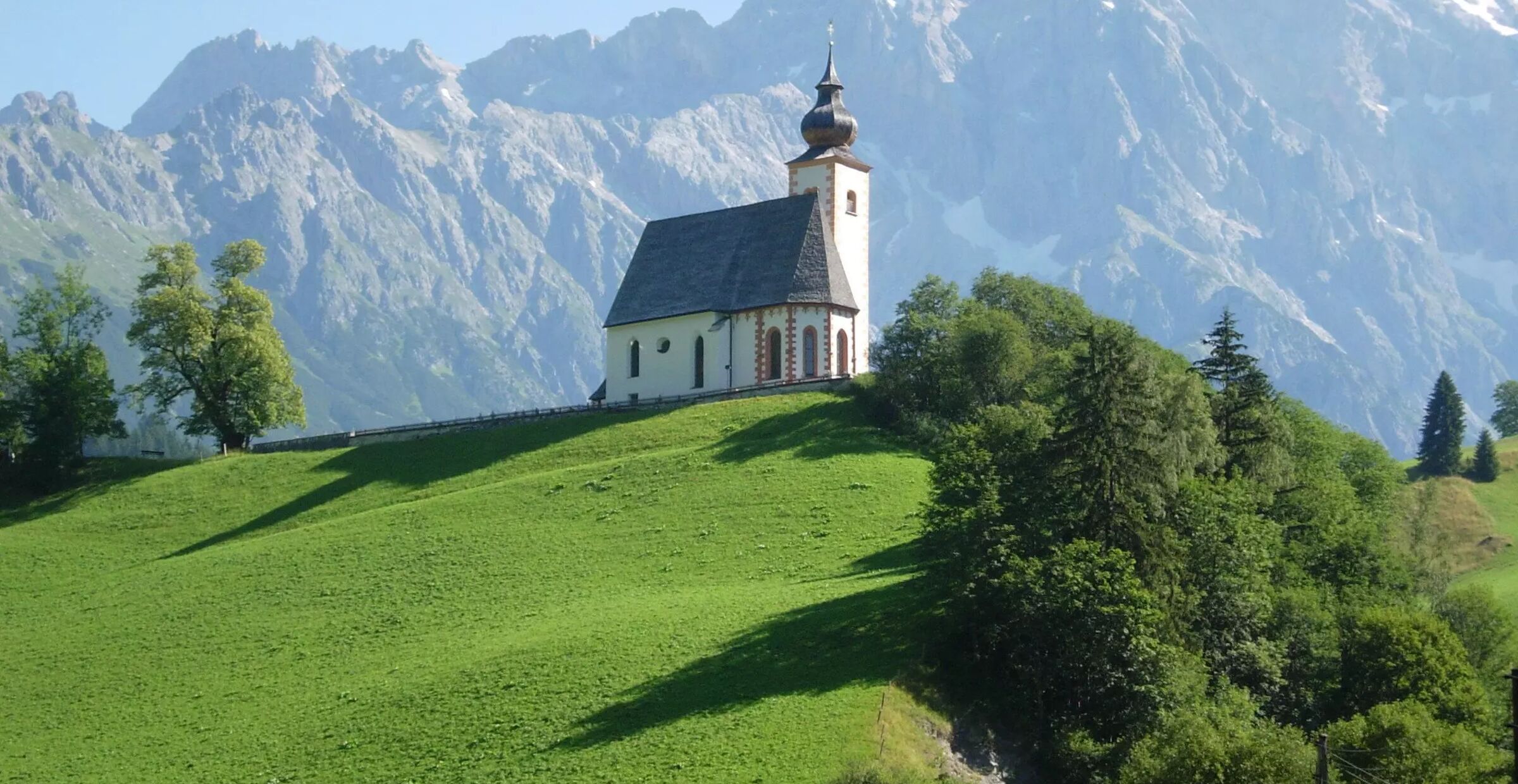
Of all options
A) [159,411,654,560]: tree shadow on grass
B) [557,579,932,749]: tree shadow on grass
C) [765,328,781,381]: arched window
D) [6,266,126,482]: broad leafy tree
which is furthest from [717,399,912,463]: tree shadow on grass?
[6,266,126,482]: broad leafy tree

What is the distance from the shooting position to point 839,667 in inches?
2169

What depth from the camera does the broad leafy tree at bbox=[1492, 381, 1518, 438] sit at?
142 metres

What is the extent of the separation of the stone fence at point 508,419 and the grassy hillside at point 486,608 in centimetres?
191

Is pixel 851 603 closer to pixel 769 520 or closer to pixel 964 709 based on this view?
pixel 964 709

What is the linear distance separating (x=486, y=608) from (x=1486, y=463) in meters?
69.4

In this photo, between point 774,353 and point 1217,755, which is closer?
point 1217,755

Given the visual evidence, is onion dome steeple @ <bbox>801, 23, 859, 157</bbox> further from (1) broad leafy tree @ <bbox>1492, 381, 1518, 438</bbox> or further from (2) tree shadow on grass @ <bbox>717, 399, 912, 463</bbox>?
(1) broad leafy tree @ <bbox>1492, 381, 1518, 438</bbox>

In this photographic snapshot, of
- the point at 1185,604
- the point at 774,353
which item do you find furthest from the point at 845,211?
the point at 1185,604

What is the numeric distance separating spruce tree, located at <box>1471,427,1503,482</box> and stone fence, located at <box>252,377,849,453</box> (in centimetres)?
4254

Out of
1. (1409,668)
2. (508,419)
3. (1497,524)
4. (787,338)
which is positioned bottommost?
(1409,668)

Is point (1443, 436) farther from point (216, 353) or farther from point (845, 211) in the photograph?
point (216, 353)

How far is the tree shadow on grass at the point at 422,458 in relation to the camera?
85938mm

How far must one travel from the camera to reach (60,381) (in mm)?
95000

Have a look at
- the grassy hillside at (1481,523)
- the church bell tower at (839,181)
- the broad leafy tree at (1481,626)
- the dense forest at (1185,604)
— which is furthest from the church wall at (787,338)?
the broad leafy tree at (1481,626)
